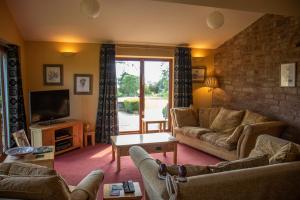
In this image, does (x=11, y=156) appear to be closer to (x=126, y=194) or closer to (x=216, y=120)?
(x=126, y=194)

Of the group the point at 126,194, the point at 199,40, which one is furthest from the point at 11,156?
the point at 199,40

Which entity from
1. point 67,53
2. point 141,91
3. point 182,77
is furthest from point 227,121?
point 67,53

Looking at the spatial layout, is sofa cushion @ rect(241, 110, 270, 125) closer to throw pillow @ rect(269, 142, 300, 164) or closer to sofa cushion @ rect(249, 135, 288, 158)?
sofa cushion @ rect(249, 135, 288, 158)

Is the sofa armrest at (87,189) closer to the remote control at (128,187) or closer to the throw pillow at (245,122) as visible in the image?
the remote control at (128,187)

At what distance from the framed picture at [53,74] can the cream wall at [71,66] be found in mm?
77

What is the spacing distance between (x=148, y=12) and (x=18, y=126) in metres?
3.17

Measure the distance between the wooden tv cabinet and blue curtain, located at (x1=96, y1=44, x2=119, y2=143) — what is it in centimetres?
57

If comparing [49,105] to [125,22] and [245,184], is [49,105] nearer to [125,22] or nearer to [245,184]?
[125,22]

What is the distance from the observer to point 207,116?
5.61 meters

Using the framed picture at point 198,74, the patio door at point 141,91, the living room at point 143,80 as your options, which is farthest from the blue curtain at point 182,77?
the patio door at point 141,91

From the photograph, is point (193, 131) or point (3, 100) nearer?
point (3, 100)

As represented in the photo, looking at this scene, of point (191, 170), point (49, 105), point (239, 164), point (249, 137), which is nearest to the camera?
point (191, 170)

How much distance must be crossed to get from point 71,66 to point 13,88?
1.32 metres

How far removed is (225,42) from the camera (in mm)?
6254
